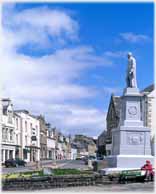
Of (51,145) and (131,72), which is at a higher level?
(131,72)

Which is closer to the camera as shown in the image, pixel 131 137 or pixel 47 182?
Answer: pixel 47 182

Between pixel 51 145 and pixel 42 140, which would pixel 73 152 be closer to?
pixel 51 145

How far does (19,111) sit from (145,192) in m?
71.1

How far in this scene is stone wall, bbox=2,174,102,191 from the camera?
1667 centimetres

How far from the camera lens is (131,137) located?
21844 millimetres

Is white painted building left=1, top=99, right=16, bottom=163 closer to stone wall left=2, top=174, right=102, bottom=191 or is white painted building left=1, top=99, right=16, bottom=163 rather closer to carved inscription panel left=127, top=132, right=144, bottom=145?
carved inscription panel left=127, top=132, right=144, bottom=145

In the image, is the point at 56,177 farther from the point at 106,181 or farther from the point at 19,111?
the point at 19,111

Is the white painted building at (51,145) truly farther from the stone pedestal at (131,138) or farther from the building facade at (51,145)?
the stone pedestal at (131,138)

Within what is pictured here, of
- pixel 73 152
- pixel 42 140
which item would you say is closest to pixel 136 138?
pixel 42 140

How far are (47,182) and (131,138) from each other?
6343 mm

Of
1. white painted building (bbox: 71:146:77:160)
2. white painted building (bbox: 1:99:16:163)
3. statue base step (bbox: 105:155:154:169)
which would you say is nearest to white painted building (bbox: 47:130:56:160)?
white painted building (bbox: 71:146:77:160)

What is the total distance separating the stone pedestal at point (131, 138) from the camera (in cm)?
2139

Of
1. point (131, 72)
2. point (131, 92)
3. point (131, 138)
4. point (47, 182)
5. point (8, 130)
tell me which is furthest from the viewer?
point (8, 130)

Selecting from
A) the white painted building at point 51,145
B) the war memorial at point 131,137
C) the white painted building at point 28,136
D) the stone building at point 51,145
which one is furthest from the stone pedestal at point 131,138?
the white painted building at point 51,145
